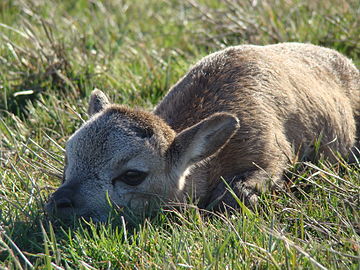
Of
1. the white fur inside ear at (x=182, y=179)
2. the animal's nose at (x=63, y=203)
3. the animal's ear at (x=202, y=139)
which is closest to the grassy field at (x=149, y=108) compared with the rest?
the animal's nose at (x=63, y=203)

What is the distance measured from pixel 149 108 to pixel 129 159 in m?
2.21

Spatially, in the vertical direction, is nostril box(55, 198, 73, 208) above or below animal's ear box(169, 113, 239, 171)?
below

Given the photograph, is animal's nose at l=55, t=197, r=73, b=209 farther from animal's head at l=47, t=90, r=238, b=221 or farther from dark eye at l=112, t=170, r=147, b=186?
dark eye at l=112, t=170, r=147, b=186

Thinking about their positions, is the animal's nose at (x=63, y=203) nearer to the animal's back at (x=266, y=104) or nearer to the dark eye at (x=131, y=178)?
the dark eye at (x=131, y=178)

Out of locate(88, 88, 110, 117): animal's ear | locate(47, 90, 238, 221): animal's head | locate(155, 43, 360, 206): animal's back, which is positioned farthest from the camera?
locate(88, 88, 110, 117): animal's ear

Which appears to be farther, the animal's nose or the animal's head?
the animal's head

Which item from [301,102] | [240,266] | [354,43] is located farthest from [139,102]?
[240,266]

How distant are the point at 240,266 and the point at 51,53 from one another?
15.6 feet

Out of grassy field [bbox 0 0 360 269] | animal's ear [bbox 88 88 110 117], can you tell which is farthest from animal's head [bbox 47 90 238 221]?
animal's ear [bbox 88 88 110 117]

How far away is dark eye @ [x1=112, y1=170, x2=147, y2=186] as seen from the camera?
4.97 metres

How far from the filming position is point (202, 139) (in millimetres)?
5086

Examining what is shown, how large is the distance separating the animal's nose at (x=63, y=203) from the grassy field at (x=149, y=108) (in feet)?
0.60

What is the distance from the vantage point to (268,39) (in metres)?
8.47

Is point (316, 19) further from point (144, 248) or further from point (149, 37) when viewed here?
point (144, 248)
